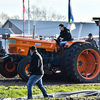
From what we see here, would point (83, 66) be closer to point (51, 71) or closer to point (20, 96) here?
point (51, 71)

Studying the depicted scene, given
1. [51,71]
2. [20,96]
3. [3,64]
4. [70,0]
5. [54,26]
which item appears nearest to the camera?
[20,96]

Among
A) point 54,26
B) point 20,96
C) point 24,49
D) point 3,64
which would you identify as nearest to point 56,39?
point 24,49

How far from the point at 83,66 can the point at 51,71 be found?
1468mm

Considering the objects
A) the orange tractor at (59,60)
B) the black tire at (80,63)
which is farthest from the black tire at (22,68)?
the black tire at (80,63)

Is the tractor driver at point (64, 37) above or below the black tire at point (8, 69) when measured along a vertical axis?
above

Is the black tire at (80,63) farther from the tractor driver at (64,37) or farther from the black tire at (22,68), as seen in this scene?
the black tire at (22,68)

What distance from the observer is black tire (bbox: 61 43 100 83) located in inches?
398

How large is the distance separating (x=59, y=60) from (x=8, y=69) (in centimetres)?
229

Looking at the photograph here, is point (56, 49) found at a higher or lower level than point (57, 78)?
higher

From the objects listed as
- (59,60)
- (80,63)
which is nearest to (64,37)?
(59,60)

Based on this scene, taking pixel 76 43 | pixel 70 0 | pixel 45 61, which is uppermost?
pixel 70 0

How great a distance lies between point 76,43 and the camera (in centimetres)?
1074

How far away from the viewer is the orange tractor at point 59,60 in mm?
10102

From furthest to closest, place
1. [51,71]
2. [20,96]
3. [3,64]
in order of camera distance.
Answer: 1. [3,64]
2. [51,71]
3. [20,96]
